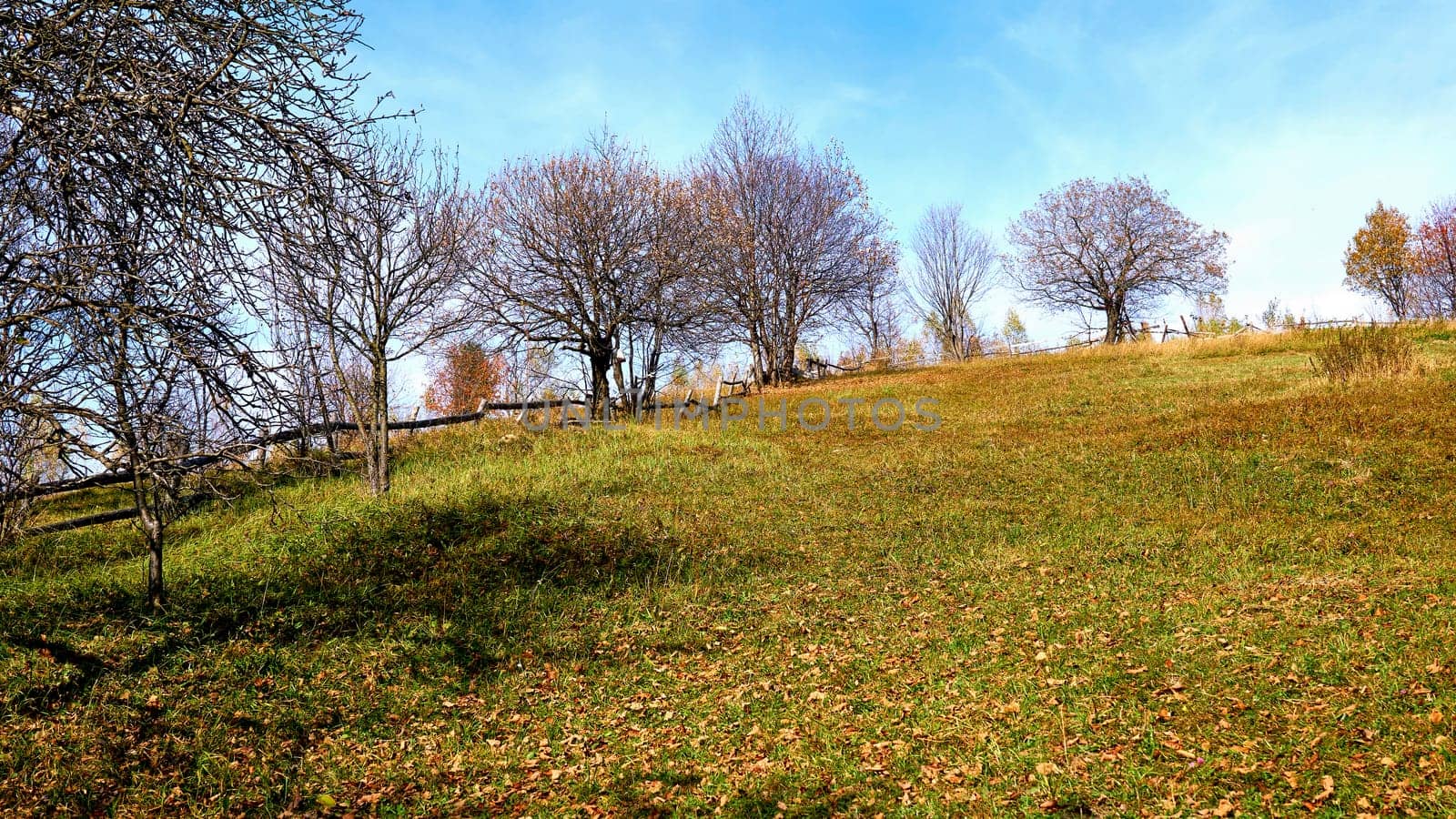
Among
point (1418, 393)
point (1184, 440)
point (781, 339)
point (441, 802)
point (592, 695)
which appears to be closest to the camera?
point (441, 802)

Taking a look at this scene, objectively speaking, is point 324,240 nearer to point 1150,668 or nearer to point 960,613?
point 960,613

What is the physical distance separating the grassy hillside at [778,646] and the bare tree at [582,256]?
8.66m

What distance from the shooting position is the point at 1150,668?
5953 mm

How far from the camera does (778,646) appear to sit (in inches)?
286

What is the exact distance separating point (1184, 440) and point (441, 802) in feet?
44.8

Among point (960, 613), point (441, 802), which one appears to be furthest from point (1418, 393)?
point (441, 802)

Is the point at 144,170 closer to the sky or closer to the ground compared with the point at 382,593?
closer to the sky

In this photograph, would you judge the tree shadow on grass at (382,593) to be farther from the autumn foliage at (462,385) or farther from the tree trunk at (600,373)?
the autumn foliage at (462,385)

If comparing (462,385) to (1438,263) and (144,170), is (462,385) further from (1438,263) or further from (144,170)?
(1438,263)

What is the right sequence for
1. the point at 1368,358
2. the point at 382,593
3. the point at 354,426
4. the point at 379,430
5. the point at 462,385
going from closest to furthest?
the point at 382,593 → the point at 379,430 → the point at 354,426 → the point at 1368,358 → the point at 462,385

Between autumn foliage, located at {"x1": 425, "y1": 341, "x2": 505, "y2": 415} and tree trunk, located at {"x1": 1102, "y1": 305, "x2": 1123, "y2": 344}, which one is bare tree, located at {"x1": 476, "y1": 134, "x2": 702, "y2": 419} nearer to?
autumn foliage, located at {"x1": 425, "y1": 341, "x2": 505, "y2": 415}

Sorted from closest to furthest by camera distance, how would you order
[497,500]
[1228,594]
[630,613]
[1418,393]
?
[1228,594] < [630,613] < [497,500] < [1418,393]

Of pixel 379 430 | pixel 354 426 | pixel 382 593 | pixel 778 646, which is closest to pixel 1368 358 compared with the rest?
pixel 778 646

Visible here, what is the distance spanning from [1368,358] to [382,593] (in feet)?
67.8
